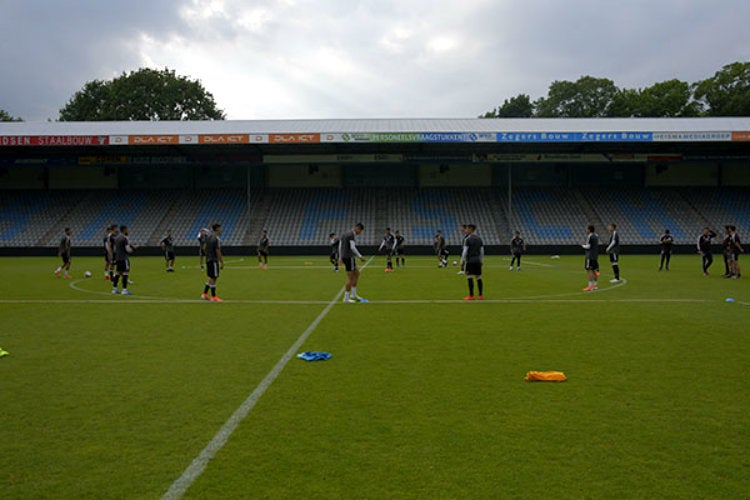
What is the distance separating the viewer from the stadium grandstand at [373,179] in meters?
39.3

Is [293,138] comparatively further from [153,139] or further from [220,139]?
[153,139]

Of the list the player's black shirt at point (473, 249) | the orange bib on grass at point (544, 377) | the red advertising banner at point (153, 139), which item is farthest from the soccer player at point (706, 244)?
the red advertising banner at point (153, 139)

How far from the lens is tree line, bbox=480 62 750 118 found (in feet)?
205

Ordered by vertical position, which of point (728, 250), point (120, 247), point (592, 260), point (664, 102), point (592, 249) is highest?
point (664, 102)

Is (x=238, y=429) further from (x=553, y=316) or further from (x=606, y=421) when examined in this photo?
(x=553, y=316)

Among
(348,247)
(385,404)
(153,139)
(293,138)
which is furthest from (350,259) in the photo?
(153,139)

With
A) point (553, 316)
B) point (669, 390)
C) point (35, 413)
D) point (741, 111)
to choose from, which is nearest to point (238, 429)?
point (35, 413)

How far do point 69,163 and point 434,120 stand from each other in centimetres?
3095

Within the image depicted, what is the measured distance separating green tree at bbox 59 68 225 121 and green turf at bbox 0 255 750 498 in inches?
2491

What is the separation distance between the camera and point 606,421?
532 centimetres

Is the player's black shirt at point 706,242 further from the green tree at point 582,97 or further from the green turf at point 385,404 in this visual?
the green tree at point 582,97

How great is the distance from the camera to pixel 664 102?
67062mm

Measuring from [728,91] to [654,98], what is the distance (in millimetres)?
7858

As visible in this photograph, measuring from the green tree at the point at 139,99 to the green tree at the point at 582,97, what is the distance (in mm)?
52383
